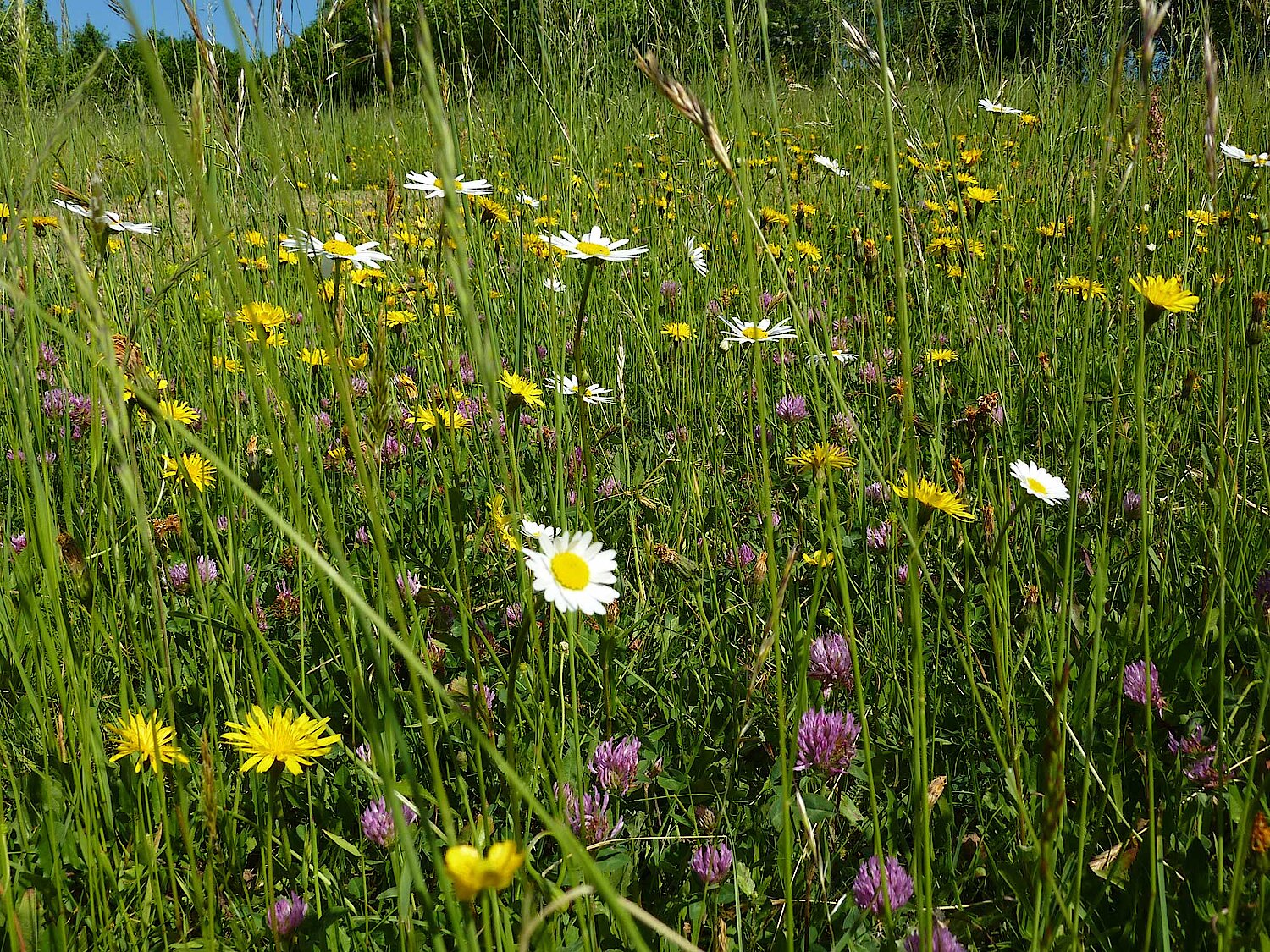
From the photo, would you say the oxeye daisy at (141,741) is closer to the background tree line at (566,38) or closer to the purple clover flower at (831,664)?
the background tree line at (566,38)

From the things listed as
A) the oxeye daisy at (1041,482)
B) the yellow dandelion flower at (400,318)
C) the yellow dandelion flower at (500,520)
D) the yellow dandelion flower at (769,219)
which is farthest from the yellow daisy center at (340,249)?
the yellow dandelion flower at (769,219)

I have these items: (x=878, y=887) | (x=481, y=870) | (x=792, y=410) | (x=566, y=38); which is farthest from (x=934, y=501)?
(x=566, y=38)

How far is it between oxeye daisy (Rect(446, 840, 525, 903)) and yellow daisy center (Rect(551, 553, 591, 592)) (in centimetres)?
36

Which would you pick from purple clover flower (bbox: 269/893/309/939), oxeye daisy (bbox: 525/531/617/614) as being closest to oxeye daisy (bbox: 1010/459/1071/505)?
oxeye daisy (bbox: 525/531/617/614)

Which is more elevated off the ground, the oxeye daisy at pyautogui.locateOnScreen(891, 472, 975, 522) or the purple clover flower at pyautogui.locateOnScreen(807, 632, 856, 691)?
the oxeye daisy at pyautogui.locateOnScreen(891, 472, 975, 522)

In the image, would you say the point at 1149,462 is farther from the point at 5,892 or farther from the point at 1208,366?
the point at 5,892

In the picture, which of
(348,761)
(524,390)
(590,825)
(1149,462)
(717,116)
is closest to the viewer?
(590,825)

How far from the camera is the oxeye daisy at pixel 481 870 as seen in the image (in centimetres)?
32

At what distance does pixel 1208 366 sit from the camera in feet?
6.48

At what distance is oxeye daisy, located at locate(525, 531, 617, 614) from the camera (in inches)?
26.1

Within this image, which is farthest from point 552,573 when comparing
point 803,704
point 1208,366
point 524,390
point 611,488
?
point 1208,366

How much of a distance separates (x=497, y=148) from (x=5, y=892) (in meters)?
2.70

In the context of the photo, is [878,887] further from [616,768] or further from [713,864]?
[616,768]

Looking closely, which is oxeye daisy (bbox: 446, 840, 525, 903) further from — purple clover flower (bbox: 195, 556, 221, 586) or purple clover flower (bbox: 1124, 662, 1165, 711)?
purple clover flower (bbox: 195, 556, 221, 586)
